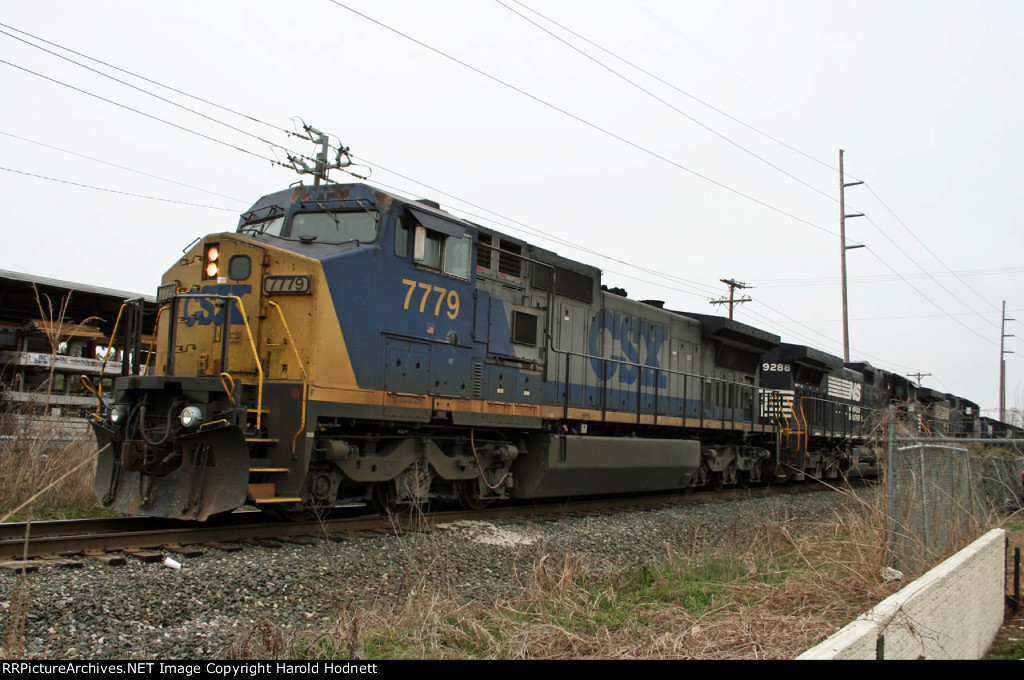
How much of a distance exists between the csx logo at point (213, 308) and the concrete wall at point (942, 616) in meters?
6.35

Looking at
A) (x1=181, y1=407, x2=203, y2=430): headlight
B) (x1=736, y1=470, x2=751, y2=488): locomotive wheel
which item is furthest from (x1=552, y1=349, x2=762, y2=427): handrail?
(x1=181, y1=407, x2=203, y2=430): headlight

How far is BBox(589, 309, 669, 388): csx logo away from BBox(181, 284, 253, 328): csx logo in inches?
229

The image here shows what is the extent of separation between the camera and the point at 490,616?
5098 millimetres

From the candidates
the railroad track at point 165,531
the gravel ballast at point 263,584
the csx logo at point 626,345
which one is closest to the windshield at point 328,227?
the railroad track at point 165,531

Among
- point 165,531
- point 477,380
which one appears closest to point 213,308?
point 165,531

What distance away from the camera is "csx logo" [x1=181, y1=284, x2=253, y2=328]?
8.06 m

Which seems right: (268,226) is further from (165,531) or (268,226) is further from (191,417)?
(165,531)

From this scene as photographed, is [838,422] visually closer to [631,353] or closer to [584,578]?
[631,353]

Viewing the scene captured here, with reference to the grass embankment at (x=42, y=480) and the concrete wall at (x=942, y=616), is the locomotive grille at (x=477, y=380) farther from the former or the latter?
the concrete wall at (x=942, y=616)

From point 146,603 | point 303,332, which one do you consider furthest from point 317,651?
point 303,332

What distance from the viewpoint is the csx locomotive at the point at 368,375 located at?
7238 millimetres

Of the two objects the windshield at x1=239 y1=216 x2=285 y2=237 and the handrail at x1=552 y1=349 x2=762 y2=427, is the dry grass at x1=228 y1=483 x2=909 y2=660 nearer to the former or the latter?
the handrail at x1=552 y1=349 x2=762 y2=427

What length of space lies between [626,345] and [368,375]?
640 centimetres
